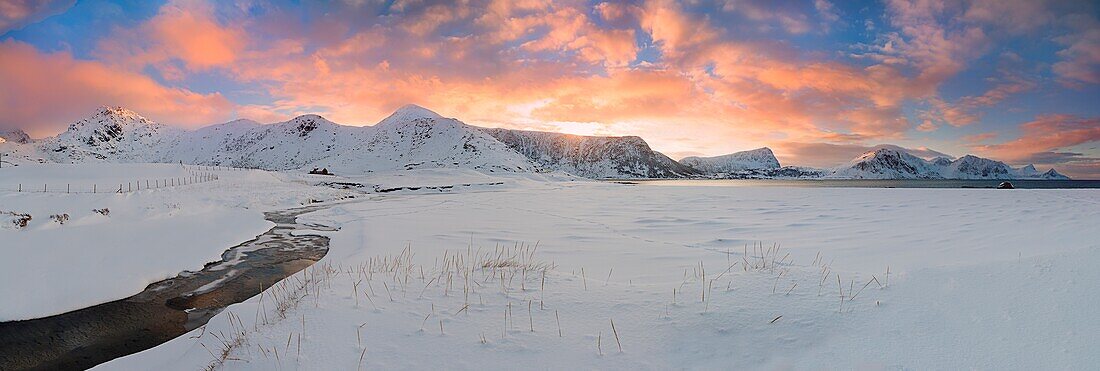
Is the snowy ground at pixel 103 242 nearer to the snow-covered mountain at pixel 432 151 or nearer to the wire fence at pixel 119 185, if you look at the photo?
the wire fence at pixel 119 185

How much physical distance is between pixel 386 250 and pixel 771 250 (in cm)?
718

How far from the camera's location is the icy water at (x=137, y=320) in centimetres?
457

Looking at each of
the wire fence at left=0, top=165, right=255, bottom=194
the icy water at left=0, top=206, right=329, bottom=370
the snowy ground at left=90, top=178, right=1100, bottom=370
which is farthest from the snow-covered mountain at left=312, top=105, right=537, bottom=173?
the snowy ground at left=90, top=178, right=1100, bottom=370

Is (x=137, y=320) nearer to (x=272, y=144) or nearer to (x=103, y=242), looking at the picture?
(x=103, y=242)

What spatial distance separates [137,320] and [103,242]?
191 inches

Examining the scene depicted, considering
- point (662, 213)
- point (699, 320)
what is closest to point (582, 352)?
point (699, 320)

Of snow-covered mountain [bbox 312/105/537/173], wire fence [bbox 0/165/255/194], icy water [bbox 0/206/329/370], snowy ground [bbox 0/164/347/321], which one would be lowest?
icy water [bbox 0/206/329/370]

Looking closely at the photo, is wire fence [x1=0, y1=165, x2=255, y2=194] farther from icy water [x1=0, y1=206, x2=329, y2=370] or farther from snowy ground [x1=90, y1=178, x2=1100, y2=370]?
snowy ground [x1=90, y1=178, x2=1100, y2=370]

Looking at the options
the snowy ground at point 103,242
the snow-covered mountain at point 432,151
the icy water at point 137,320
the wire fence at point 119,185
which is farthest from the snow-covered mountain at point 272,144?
the icy water at point 137,320

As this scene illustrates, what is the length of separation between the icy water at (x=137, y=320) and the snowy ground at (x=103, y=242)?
37cm

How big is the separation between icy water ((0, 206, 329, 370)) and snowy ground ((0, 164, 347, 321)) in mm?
375

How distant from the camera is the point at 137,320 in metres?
5.55

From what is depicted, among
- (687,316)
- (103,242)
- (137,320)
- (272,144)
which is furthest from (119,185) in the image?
(272,144)

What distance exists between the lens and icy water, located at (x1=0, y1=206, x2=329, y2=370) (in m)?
4.57
